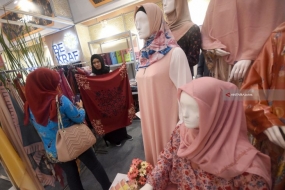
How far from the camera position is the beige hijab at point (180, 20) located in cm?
81

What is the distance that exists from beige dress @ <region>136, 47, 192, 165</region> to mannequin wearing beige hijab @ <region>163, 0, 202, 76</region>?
0.11 meters

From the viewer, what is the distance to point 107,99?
188 cm

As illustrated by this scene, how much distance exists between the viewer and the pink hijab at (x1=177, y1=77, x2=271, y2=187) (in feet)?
1.58

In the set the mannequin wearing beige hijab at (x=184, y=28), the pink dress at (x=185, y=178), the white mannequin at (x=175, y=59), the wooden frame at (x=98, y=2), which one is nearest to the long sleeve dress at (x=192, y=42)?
the mannequin wearing beige hijab at (x=184, y=28)

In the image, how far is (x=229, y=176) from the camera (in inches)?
19.5

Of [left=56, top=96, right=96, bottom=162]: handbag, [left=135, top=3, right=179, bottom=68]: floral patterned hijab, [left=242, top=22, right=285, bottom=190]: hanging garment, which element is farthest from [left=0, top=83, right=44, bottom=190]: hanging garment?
[left=242, top=22, right=285, bottom=190]: hanging garment

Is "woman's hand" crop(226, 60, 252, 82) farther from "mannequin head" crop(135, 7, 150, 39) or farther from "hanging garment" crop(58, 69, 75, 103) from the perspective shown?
"hanging garment" crop(58, 69, 75, 103)

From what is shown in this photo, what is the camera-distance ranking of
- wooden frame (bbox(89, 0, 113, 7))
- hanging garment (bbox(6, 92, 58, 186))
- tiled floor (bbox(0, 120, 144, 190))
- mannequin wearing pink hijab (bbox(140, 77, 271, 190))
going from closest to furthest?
1. mannequin wearing pink hijab (bbox(140, 77, 271, 190))
2. hanging garment (bbox(6, 92, 58, 186))
3. tiled floor (bbox(0, 120, 144, 190))
4. wooden frame (bbox(89, 0, 113, 7))

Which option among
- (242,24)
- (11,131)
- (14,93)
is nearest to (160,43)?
(242,24)

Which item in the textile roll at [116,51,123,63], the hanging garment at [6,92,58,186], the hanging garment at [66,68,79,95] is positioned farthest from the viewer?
the textile roll at [116,51,123,63]

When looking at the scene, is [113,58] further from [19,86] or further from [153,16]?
[153,16]

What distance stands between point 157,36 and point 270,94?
0.60m

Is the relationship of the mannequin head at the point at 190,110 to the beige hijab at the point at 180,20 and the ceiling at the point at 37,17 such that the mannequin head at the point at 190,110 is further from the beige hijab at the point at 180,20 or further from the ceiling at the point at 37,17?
the ceiling at the point at 37,17

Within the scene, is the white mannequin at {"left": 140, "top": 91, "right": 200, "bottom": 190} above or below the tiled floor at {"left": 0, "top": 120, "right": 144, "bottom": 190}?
above
